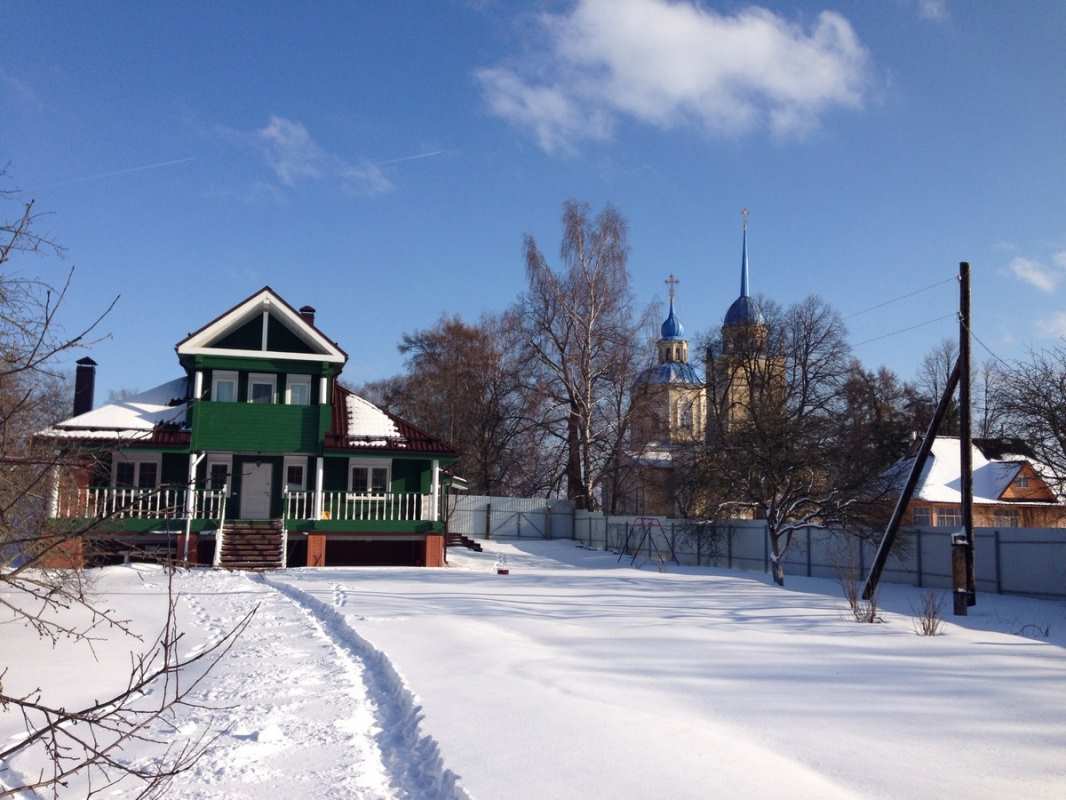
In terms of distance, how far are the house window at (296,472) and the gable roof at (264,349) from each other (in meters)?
3.24

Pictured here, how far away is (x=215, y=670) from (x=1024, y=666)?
8.92m

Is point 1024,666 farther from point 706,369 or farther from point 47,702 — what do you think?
point 706,369

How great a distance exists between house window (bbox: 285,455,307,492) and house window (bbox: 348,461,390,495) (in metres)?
1.38

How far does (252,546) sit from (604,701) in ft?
59.5

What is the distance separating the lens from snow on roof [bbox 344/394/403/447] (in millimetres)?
26516

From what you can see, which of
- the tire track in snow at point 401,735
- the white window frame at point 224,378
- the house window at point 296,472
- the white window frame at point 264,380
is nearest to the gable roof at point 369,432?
the house window at point 296,472

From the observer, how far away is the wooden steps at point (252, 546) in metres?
23.3

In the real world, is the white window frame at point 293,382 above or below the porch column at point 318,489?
above

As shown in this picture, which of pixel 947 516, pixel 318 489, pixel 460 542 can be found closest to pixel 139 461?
pixel 318 489

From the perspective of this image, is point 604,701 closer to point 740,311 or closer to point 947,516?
point 947,516

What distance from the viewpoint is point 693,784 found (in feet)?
17.8

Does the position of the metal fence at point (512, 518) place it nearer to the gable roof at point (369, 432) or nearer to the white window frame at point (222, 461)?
the gable roof at point (369, 432)

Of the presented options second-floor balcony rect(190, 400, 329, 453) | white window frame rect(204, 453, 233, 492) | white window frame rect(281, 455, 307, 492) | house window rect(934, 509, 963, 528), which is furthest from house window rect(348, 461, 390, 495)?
house window rect(934, 509, 963, 528)

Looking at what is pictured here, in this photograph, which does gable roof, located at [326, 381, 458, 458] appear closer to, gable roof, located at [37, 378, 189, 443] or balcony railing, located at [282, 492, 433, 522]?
balcony railing, located at [282, 492, 433, 522]
